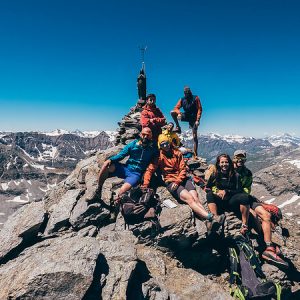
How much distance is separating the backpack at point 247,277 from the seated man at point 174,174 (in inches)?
108

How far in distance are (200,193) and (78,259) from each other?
30.7 feet

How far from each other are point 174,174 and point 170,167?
19.4 inches

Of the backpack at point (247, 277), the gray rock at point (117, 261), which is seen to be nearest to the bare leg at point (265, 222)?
the backpack at point (247, 277)

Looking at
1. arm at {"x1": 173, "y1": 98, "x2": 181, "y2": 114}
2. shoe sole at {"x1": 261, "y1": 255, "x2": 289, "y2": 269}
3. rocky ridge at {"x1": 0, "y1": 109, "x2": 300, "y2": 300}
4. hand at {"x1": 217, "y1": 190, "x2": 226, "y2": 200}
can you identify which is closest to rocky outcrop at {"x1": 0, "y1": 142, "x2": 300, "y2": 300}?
rocky ridge at {"x1": 0, "y1": 109, "x2": 300, "y2": 300}

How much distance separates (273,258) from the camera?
1360cm

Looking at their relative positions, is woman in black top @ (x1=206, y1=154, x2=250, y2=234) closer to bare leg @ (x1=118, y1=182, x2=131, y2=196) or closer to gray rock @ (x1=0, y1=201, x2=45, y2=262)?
bare leg @ (x1=118, y1=182, x2=131, y2=196)

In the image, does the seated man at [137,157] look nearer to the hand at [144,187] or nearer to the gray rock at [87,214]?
the hand at [144,187]

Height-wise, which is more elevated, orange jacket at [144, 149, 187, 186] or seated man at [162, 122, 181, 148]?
seated man at [162, 122, 181, 148]

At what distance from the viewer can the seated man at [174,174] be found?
15.2 m

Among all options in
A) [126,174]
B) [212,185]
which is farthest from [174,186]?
[126,174]

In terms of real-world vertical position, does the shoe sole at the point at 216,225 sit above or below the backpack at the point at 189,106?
below

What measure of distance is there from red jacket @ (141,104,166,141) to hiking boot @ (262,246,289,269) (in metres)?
10.7

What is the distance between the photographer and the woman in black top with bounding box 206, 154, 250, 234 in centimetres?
1430

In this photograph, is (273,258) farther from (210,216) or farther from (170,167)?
(170,167)
